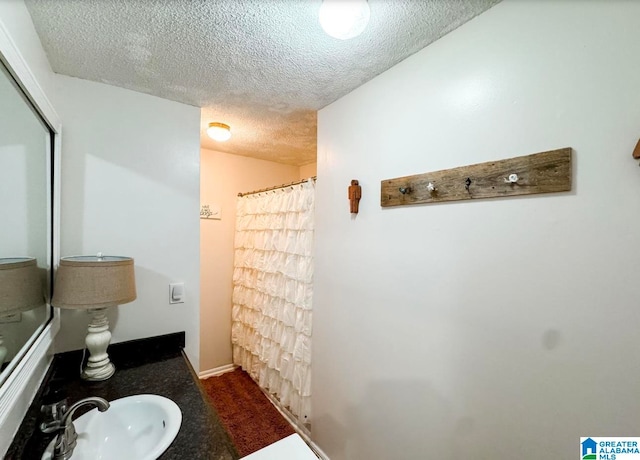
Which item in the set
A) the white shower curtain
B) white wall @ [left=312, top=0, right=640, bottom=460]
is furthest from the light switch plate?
white wall @ [left=312, top=0, right=640, bottom=460]

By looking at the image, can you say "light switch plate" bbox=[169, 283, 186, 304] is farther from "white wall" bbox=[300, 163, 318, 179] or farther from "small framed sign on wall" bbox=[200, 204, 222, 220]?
"white wall" bbox=[300, 163, 318, 179]

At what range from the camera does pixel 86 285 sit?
110 cm

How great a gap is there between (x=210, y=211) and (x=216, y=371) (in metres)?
1.69

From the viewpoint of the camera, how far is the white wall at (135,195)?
141 cm

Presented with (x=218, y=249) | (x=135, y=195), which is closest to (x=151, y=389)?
(x=135, y=195)

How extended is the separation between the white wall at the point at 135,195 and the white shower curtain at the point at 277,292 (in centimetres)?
69

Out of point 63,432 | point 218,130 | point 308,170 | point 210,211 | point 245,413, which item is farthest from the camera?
point 308,170

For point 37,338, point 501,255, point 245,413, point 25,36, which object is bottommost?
point 245,413

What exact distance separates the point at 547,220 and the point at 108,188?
2006mm

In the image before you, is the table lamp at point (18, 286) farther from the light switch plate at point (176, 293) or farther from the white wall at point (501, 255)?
the white wall at point (501, 255)

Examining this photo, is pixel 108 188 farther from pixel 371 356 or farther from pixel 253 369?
pixel 253 369

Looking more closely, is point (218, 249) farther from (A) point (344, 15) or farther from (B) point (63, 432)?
(A) point (344, 15)

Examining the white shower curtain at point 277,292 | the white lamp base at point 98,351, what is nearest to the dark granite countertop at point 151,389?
the white lamp base at point 98,351

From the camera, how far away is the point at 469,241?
1.04 metres
